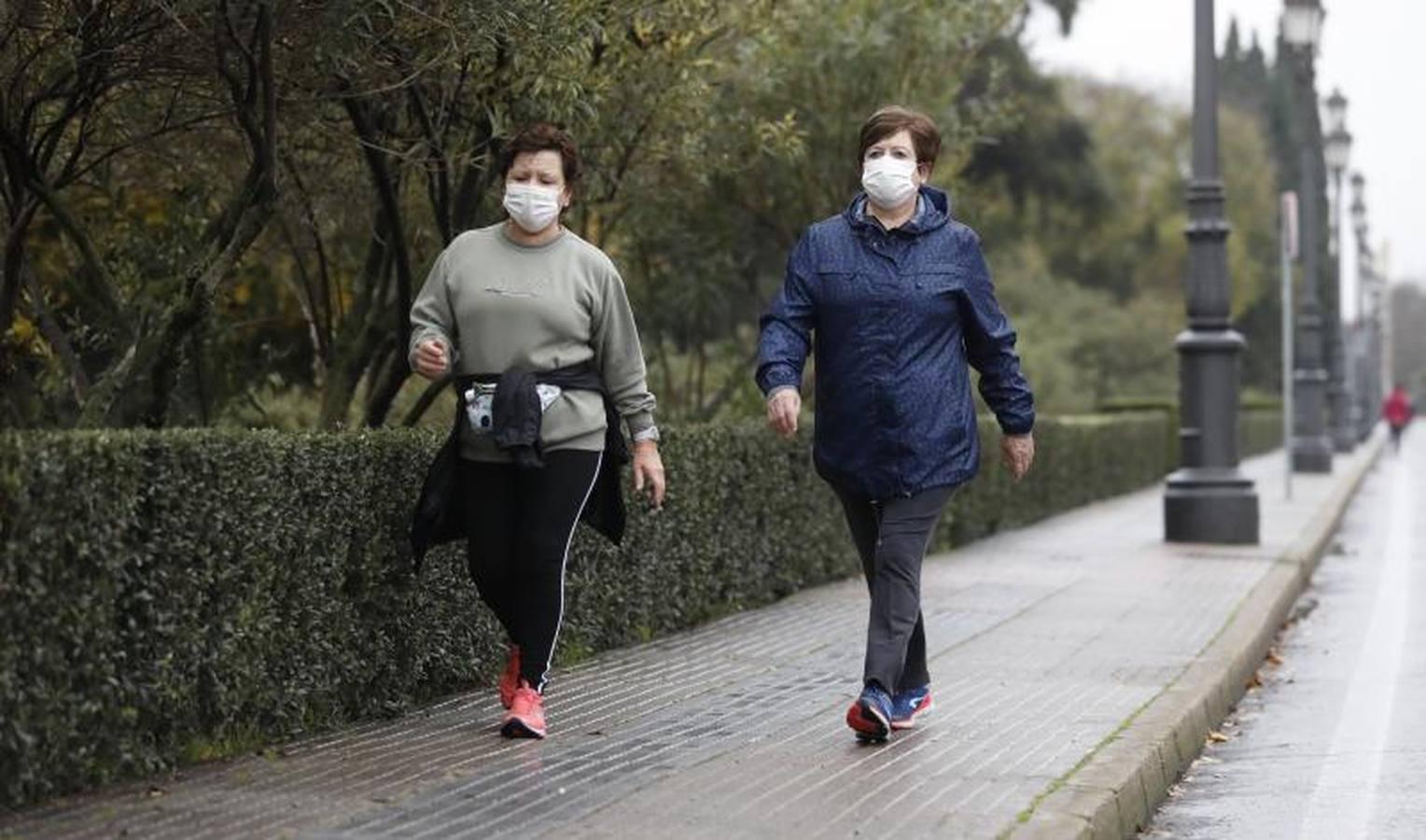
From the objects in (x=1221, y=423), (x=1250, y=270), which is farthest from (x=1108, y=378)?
(x=1221, y=423)

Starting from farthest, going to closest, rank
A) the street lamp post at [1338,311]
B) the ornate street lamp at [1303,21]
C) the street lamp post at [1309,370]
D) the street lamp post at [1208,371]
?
the street lamp post at [1338,311], the street lamp post at [1309,370], the ornate street lamp at [1303,21], the street lamp post at [1208,371]

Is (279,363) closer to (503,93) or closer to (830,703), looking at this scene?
(503,93)

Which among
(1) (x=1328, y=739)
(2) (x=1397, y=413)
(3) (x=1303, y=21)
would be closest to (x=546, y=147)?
(1) (x=1328, y=739)

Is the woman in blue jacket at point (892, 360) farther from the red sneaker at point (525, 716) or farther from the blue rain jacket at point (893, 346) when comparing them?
the red sneaker at point (525, 716)

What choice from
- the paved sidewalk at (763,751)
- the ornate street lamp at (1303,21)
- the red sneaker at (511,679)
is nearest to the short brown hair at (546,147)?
the red sneaker at (511,679)

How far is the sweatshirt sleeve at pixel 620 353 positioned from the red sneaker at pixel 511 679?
783mm

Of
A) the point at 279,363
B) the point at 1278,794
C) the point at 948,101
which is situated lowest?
the point at 1278,794

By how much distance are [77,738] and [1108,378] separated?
47.3m

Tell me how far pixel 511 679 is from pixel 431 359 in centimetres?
108

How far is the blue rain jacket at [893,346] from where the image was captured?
6953 mm

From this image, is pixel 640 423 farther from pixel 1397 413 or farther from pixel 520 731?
pixel 1397 413

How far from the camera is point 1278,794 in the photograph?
7.15m

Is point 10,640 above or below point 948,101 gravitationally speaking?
below

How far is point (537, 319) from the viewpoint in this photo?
6762 mm
